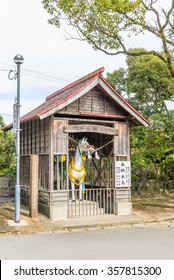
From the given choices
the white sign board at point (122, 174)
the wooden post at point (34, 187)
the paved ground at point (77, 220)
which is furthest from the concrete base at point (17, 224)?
the white sign board at point (122, 174)

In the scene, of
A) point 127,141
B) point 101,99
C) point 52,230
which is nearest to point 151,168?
point 127,141

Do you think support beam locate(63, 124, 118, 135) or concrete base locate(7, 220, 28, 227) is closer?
concrete base locate(7, 220, 28, 227)

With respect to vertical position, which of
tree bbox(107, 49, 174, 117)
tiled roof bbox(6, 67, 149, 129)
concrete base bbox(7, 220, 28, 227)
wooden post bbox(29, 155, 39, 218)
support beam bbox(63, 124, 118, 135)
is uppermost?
tree bbox(107, 49, 174, 117)

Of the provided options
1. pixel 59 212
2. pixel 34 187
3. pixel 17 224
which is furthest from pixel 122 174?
pixel 17 224

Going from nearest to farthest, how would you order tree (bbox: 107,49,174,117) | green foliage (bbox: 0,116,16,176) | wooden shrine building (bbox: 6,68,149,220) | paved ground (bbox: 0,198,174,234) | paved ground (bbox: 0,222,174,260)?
paved ground (bbox: 0,222,174,260)
paved ground (bbox: 0,198,174,234)
wooden shrine building (bbox: 6,68,149,220)
green foliage (bbox: 0,116,16,176)
tree (bbox: 107,49,174,117)

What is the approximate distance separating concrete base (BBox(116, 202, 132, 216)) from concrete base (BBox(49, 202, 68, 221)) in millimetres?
2359

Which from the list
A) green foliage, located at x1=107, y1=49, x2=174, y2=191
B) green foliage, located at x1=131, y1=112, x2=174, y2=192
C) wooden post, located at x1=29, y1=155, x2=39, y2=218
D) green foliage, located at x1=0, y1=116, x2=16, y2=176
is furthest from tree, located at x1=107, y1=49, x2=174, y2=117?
wooden post, located at x1=29, y1=155, x2=39, y2=218

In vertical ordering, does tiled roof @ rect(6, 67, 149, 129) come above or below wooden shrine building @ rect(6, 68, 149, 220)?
above

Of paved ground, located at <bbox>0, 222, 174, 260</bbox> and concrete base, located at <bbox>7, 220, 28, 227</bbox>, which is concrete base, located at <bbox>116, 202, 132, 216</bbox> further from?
concrete base, located at <bbox>7, 220, 28, 227</bbox>

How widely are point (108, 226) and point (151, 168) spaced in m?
9.98

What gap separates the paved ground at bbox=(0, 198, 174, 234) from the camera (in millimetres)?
10789


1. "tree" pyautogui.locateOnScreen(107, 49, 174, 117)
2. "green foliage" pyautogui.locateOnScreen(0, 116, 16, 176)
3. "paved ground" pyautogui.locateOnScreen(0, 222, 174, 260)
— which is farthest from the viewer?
"tree" pyautogui.locateOnScreen(107, 49, 174, 117)

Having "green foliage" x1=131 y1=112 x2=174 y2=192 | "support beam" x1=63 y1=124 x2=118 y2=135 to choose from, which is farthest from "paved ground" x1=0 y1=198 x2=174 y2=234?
"green foliage" x1=131 y1=112 x2=174 y2=192

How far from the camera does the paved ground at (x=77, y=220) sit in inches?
425
